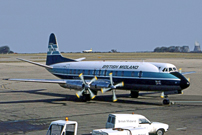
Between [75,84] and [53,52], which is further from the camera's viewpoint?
[53,52]

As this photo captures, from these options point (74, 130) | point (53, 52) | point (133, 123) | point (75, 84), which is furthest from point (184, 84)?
point (53, 52)

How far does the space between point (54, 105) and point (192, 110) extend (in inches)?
497

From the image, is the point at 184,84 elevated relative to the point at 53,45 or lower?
lower

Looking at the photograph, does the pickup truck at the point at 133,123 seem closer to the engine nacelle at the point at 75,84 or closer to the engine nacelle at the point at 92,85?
the engine nacelle at the point at 92,85

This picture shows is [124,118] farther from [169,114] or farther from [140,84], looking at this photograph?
[140,84]

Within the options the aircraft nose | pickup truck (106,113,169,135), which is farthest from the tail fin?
pickup truck (106,113,169,135)

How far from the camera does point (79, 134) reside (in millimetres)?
19281

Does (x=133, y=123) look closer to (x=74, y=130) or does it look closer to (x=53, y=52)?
(x=74, y=130)

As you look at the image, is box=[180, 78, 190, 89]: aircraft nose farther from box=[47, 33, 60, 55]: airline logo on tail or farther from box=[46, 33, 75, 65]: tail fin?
box=[47, 33, 60, 55]: airline logo on tail

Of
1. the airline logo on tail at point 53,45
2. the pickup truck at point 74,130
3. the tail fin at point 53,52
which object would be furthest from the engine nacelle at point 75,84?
the pickup truck at point 74,130

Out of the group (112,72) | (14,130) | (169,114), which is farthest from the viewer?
(112,72)

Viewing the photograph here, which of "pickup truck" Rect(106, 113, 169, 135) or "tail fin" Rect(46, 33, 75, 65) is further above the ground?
"tail fin" Rect(46, 33, 75, 65)

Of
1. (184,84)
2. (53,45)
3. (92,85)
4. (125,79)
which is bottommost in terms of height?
(92,85)

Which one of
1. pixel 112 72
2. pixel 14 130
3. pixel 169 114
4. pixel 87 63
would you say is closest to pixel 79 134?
pixel 14 130
